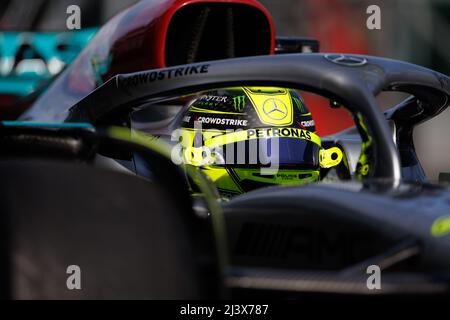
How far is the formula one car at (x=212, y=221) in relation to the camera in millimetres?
1360

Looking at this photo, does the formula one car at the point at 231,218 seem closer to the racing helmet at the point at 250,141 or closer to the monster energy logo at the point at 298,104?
the racing helmet at the point at 250,141

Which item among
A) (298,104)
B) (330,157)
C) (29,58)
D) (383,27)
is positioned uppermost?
(383,27)

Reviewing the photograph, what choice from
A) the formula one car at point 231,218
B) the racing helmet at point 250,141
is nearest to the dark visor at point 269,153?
the racing helmet at point 250,141

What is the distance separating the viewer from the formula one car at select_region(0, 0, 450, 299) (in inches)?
53.6

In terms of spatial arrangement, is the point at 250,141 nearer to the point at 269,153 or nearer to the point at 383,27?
the point at 269,153

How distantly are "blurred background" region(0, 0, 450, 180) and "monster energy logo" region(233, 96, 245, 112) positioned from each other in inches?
252

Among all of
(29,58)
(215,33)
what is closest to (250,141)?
(215,33)

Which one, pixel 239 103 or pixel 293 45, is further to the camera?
pixel 293 45

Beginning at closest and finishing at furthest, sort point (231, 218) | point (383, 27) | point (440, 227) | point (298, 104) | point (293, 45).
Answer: point (440, 227) < point (231, 218) < point (298, 104) < point (293, 45) < point (383, 27)

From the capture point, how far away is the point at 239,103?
312cm

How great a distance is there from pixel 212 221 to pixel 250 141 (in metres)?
1.60
